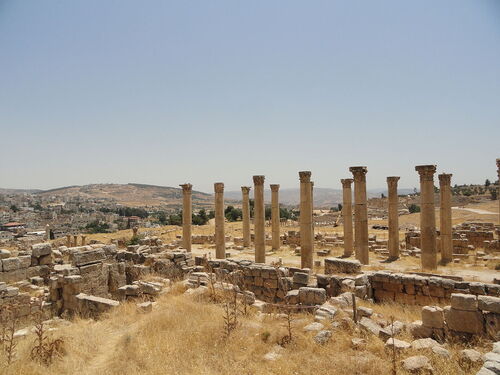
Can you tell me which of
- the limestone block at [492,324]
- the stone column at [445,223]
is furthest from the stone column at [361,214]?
the limestone block at [492,324]

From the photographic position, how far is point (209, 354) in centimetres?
718

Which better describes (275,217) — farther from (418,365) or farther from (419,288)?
(418,365)

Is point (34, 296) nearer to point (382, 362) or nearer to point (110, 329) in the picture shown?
point (110, 329)

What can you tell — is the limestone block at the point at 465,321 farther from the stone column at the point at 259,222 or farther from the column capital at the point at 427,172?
the stone column at the point at 259,222

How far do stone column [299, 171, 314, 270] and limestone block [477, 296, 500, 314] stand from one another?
39.5 ft

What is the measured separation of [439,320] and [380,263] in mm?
14438

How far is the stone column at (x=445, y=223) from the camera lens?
71.6 ft

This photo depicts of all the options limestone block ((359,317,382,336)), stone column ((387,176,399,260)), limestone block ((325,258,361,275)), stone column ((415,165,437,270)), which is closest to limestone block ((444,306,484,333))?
limestone block ((359,317,382,336))

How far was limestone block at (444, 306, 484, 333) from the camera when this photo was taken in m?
7.84

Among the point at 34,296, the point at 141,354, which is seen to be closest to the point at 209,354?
the point at 141,354

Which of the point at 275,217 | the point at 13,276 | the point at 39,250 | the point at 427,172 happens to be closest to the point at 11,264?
the point at 13,276

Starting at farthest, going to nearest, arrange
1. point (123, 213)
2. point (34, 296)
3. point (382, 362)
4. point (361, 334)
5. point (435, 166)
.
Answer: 1. point (123, 213)
2. point (435, 166)
3. point (34, 296)
4. point (361, 334)
5. point (382, 362)

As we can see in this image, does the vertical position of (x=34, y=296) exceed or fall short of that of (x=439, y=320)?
it falls short

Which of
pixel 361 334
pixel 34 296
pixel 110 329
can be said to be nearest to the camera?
pixel 361 334
